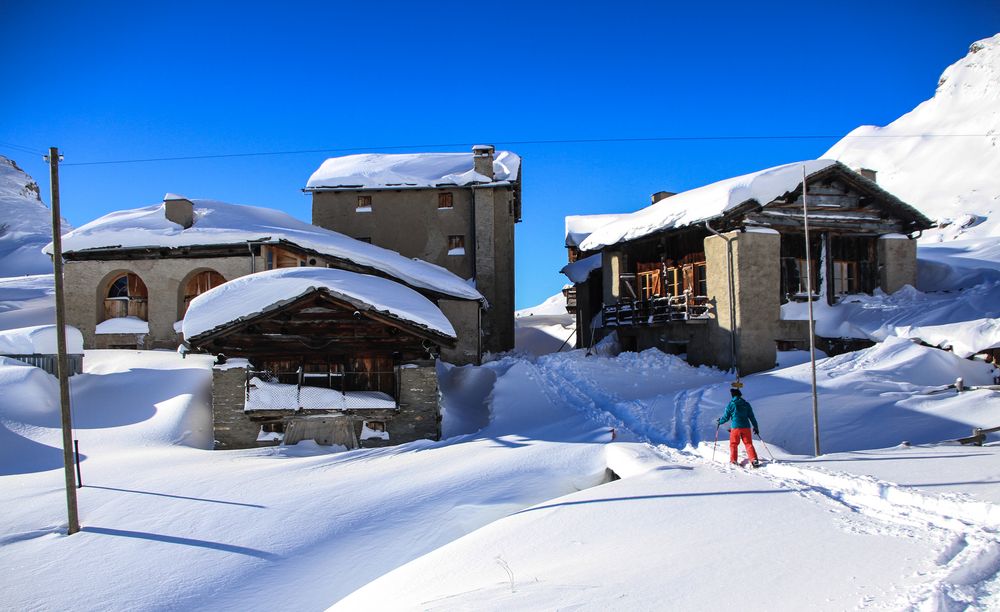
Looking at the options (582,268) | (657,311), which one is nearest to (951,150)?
(582,268)

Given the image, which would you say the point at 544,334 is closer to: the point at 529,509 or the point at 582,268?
the point at 582,268

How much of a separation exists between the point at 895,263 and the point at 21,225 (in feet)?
323

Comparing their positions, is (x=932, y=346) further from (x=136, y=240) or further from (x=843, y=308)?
Answer: (x=136, y=240)

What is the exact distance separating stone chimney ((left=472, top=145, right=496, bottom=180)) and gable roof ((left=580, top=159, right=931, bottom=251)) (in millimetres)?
7959

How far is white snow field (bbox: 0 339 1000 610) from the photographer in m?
5.63

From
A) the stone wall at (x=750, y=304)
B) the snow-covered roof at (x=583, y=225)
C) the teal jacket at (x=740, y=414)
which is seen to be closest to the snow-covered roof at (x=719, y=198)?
the stone wall at (x=750, y=304)

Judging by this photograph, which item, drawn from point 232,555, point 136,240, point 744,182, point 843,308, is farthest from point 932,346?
point 136,240

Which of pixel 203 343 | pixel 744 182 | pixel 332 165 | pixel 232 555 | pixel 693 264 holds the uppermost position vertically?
pixel 332 165

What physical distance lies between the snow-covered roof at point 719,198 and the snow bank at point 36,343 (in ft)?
63.8

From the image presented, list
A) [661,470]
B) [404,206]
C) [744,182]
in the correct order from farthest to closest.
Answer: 1. [404,206]
2. [744,182]
3. [661,470]

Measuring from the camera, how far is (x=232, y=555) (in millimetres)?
8344

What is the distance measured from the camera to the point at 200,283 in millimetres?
23578

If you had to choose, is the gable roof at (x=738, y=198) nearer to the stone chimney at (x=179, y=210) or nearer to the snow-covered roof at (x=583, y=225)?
the snow-covered roof at (x=583, y=225)

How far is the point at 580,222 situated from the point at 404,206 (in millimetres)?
12250
